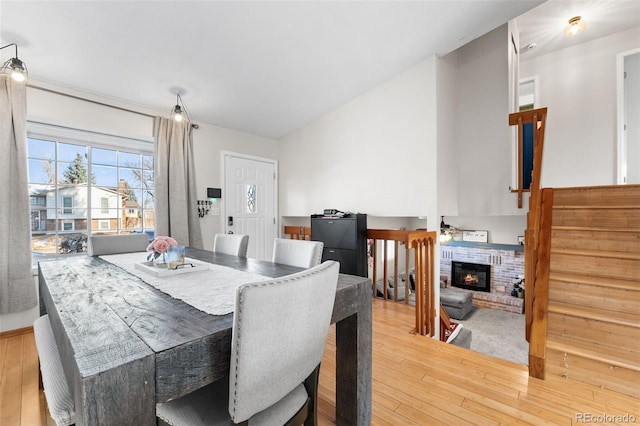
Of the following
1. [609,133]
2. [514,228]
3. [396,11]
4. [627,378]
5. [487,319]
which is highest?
[396,11]

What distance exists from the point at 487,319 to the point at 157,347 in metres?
6.26

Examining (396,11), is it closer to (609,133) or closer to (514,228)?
(609,133)

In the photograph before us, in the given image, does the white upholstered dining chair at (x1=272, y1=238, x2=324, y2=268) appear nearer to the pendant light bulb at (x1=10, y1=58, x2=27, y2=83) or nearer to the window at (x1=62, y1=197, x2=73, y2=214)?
the pendant light bulb at (x1=10, y1=58, x2=27, y2=83)

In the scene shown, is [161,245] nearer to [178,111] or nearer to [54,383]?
[54,383]

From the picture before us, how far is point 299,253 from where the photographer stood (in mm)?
1835

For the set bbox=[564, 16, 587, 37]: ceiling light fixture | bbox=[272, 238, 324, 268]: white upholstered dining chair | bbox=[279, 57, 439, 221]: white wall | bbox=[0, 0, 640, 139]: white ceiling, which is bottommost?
bbox=[272, 238, 324, 268]: white upholstered dining chair

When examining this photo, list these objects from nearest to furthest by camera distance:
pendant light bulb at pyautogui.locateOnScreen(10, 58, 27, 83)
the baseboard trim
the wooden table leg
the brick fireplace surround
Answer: the wooden table leg < pendant light bulb at pyautogui.locateOnScreen(10, 58, 27, 83) < the baseboard trim < the brick fireplace surround

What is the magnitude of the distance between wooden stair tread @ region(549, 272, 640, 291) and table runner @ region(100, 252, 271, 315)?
252 cm

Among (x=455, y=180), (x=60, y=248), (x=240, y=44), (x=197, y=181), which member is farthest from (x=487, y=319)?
(x=60, y=248)

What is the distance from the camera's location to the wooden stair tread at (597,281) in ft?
6.78

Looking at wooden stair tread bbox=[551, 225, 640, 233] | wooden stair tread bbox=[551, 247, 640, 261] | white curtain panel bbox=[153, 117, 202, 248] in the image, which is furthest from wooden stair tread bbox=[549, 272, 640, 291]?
white curtain panel bbox=[153, 117, 202, 248]

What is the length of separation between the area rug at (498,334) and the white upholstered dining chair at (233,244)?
162 inches

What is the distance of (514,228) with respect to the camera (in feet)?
17.8

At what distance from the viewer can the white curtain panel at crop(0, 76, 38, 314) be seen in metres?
2.38
